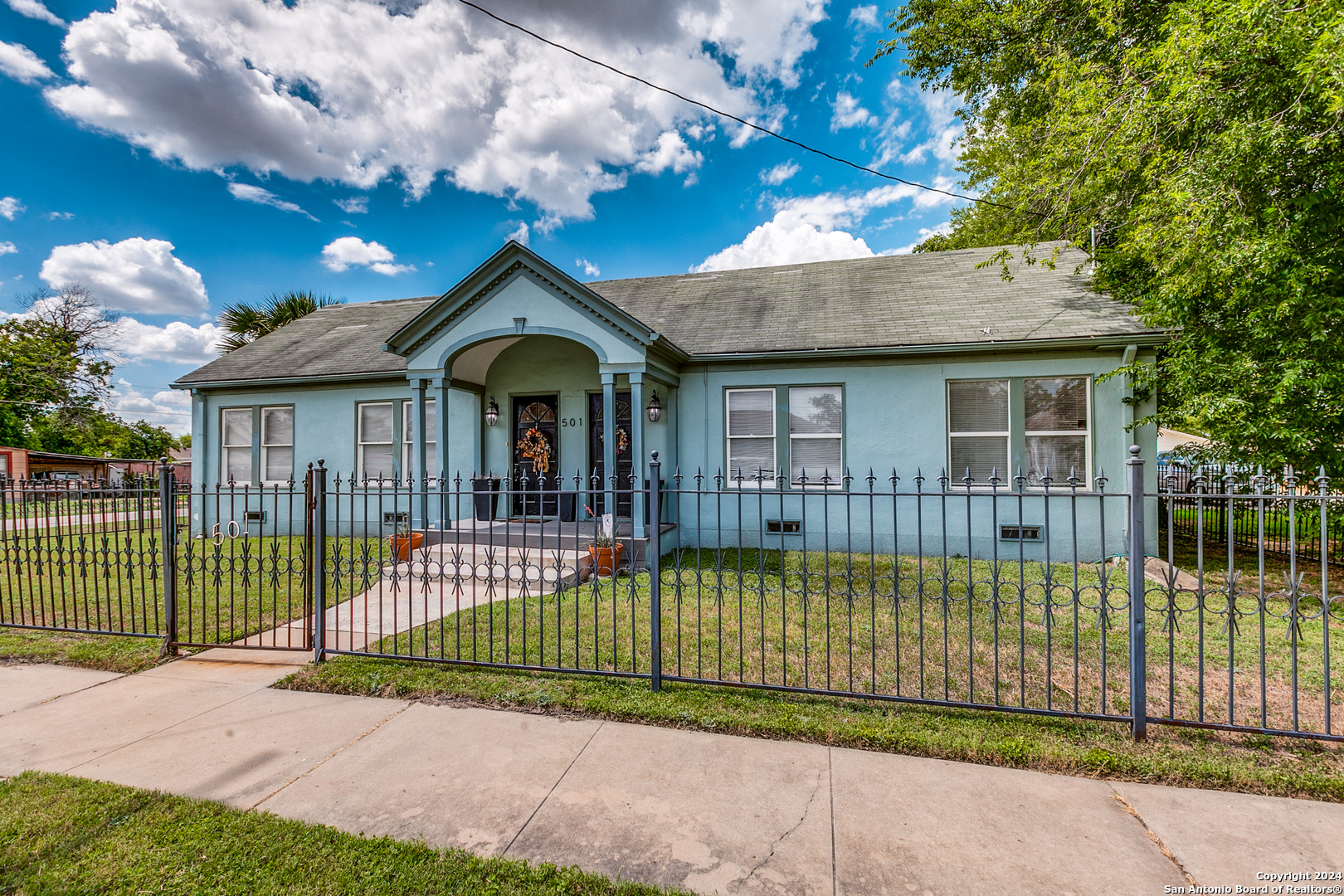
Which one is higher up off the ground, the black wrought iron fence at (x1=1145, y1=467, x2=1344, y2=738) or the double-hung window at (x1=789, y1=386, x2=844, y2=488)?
the double-hung window at (x1=789, y1=386, x2=844, y2=488)

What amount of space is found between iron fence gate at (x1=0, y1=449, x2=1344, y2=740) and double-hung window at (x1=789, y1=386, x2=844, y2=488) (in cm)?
62

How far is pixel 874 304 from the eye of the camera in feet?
37.3

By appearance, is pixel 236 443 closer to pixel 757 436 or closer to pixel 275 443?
pixel 275 443

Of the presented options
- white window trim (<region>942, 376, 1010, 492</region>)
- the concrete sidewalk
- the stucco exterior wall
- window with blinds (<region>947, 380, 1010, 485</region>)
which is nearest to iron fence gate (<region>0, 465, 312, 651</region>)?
the concrete sidewalk

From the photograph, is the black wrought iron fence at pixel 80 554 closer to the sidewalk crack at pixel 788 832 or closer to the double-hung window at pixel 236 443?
the sidewalk crack at pixel 788 832

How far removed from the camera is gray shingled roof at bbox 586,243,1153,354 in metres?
9.70

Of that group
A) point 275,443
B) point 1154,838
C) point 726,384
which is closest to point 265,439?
point 275,443

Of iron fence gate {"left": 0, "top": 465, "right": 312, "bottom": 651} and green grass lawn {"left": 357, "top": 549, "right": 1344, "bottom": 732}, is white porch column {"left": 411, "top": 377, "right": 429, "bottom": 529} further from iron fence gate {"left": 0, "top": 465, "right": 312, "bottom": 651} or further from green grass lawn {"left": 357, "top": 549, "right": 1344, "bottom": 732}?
green grass lawn {"left": 357, "top": 549, "right": 1344, "bottom": 732}

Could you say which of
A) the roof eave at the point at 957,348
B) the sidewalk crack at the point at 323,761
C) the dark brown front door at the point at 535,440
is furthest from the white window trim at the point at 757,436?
the sidewalk crack at the point at 323,761

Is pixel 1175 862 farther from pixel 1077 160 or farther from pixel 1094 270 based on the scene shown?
pixel 1094 270

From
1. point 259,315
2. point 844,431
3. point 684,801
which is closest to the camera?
point 684,801

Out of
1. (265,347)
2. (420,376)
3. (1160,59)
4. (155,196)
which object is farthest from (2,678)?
(155,196)

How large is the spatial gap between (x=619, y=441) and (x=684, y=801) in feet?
28.0

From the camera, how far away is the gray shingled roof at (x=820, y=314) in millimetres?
9812
